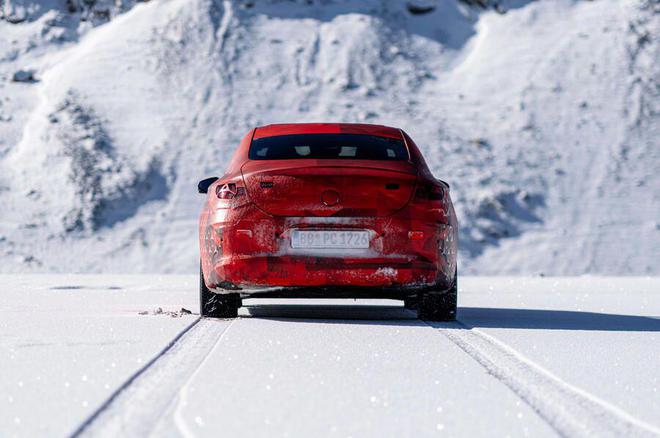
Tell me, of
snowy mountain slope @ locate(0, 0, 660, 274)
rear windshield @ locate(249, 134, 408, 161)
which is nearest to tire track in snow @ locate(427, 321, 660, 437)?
rear windshield @ locate(249, 134, 408, 161)

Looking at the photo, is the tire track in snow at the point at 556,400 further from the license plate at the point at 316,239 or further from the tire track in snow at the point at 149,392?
the tire track in snow at the point at 149,392

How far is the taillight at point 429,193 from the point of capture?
284 inches

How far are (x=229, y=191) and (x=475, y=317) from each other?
257 centimetres

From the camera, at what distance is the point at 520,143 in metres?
31.8

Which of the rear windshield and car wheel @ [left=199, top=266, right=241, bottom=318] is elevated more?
the rear windshield

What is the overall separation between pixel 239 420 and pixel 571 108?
30.7m

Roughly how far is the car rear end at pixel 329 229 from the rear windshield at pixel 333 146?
1.64ft

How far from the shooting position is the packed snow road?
369 centimetres

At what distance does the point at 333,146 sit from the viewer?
8039 mm

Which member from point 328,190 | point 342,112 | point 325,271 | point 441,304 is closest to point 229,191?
point 328,190

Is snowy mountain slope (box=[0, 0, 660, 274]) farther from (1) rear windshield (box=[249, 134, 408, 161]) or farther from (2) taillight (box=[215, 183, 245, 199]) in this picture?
(2) taillight (box=[215, 183, 245, 199])

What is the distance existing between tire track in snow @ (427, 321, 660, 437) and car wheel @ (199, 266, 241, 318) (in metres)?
2.34

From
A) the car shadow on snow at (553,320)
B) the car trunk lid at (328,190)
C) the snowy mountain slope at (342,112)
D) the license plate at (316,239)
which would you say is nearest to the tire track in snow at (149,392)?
the license plate at (316,239)

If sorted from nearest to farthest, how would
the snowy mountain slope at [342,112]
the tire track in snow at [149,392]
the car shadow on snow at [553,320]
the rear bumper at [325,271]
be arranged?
the tire track in snow at [149,392]
the rear bumper at [325,271]
the car shadow on snow at [553,320]
the snowy mountain slope at [342,112]
